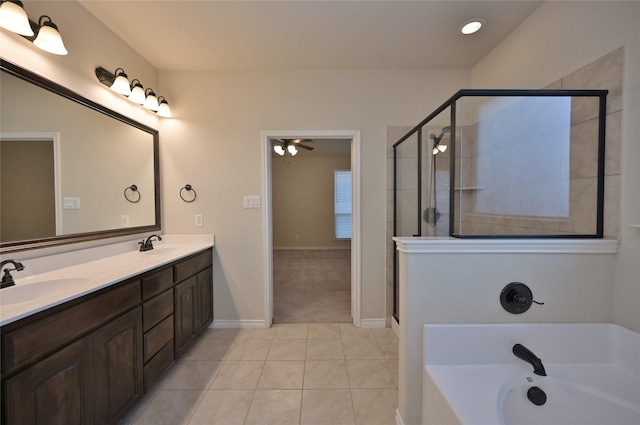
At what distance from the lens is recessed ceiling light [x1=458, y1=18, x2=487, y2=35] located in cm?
183

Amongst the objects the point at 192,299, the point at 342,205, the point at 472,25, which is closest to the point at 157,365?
the point at 192,299

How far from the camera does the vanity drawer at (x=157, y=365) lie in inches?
62.3

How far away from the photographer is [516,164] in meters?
1.79

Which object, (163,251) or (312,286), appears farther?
(312,286)

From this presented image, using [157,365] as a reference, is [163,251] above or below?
above

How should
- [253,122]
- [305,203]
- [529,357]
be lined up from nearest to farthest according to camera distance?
1. [529,357]
2. [253,122]
3. [305,203]

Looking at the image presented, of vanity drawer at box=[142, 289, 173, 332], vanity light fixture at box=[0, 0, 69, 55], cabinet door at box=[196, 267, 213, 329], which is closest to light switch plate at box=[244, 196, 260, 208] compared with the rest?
cabinet door at box=[196, 267, 213, 329]

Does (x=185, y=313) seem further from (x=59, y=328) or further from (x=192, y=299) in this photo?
(x=59, y=328)

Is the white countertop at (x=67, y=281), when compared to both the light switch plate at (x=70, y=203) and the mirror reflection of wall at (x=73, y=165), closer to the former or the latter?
the mirror reflection of wall at (x=73, y=165)

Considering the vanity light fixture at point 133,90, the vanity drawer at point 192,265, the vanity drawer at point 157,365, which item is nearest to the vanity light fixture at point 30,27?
the vanity light fixture at point 133,90

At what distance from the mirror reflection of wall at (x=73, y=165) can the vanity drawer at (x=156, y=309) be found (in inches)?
28.3

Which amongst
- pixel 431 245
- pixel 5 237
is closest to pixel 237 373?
pixel 5 237

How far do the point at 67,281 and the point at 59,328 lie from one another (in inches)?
17.7

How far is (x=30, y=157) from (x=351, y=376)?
99.6 inches
